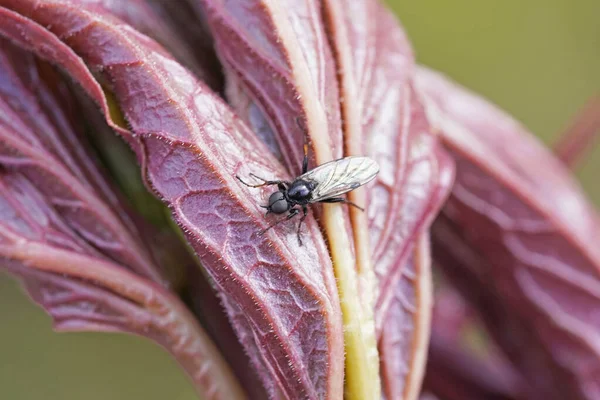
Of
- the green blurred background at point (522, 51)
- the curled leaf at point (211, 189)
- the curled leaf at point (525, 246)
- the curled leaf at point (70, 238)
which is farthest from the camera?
the green blurred background at point (522, 51)

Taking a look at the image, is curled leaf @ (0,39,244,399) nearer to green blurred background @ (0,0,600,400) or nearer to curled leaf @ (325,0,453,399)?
curled leaf @ (325,0,453,399)

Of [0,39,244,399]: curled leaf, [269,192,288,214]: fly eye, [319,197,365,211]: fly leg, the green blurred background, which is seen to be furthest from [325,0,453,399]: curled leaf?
the green blurred background

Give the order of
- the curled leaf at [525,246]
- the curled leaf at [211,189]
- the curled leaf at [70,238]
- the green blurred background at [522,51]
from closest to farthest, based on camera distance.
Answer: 1. the curled leaf at [211,189]
2. the curled leaf at [70,238]
3. the curled leaf at [525,246]
4. the green blurred background at [522,51]

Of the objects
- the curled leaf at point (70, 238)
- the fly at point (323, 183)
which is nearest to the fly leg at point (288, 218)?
the fly at point (323, 183)

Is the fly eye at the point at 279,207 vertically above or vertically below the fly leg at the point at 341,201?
above

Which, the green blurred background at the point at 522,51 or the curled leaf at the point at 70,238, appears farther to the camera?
the green blurred background at the point at 522,51

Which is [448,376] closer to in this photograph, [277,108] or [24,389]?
[277,108]

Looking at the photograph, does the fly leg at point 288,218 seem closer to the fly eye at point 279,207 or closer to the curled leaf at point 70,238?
the fly eye at point 279,207

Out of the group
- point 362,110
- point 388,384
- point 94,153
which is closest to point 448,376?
point 388,384

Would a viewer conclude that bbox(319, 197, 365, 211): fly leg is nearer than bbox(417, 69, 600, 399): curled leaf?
Yes
